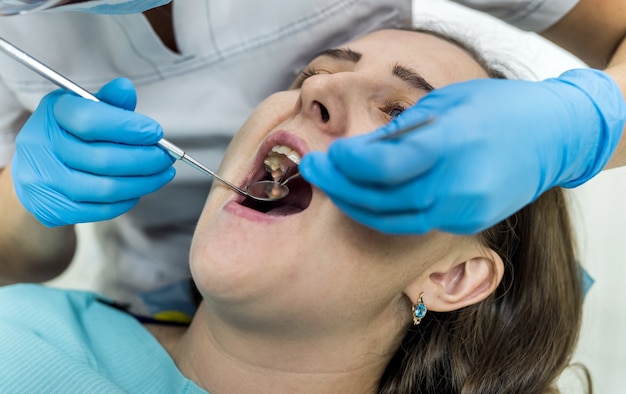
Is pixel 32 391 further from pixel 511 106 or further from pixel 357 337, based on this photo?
pixel 511 106

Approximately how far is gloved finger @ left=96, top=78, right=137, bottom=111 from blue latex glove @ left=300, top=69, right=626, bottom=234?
1.27ft

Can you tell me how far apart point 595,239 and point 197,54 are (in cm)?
142

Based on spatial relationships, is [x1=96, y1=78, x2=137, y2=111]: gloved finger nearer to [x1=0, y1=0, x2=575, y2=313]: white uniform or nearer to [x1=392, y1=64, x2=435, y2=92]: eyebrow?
[x1=0, y1=0, x2=575, y2=313]: white uniform

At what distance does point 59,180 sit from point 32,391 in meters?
0.37

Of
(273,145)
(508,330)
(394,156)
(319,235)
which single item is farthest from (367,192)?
(508,330)

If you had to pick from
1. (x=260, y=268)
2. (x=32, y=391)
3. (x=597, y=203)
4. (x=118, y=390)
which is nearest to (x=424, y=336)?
(x=260, y=268)

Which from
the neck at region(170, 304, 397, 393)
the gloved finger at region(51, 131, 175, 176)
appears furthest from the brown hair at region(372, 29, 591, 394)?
the gloved finger at region(51, 131, 175, 176)

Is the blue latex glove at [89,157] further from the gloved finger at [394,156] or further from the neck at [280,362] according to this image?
the gloved finger at [394,156]

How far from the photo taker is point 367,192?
82 cm

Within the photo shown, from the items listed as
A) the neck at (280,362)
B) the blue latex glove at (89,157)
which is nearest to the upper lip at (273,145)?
the blue latex glove at (89,157)

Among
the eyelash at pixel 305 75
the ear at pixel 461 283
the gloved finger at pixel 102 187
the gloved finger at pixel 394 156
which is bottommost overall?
the ear at pixel 461 283

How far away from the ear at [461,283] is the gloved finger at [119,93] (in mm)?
580

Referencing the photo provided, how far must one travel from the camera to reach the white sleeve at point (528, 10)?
51.9 inches

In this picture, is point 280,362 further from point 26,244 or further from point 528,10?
point 528,10
